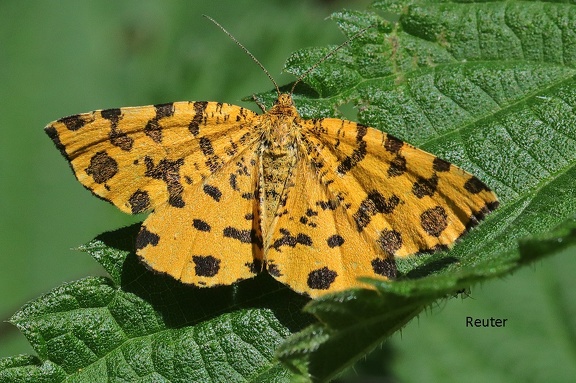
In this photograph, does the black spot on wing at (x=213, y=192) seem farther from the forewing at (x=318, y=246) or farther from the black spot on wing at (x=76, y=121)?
the black spot on wing at (x=76, y=121)

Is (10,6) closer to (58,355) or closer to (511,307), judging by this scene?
(58,355)

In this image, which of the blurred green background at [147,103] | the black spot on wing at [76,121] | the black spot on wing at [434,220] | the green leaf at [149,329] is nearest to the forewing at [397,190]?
the black spot on wing at [434,220]

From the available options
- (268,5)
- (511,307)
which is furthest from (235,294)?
(268,5)

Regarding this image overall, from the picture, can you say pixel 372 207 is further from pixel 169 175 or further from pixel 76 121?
pixel 76 121

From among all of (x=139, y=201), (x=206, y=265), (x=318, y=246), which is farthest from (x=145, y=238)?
(x=318, y=246)

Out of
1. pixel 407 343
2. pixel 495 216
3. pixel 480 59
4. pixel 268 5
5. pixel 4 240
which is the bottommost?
pixel 407 343
